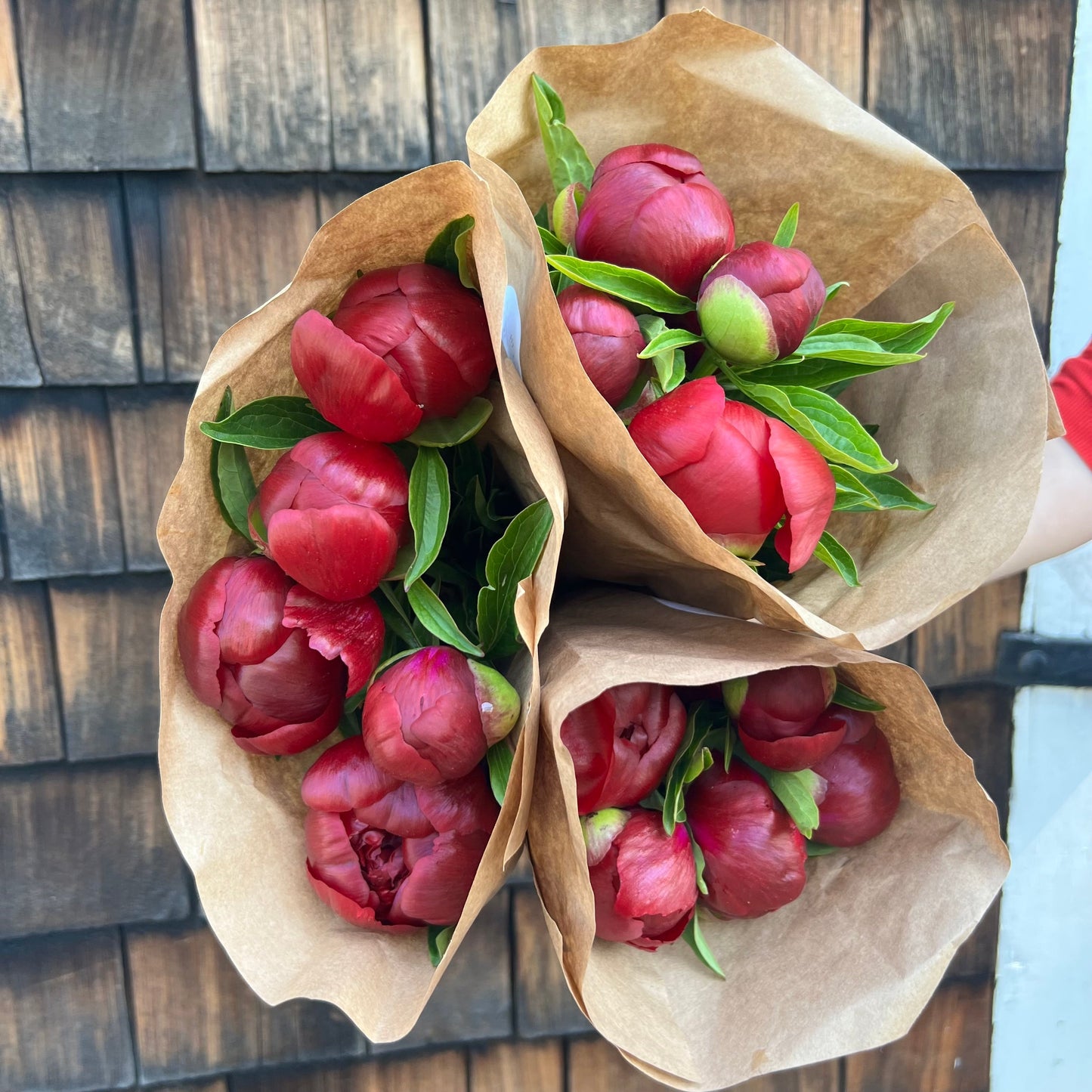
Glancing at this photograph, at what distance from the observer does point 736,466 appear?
1.10 feet

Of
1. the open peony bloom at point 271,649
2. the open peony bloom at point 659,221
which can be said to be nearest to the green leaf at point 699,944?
the open peony bloom at point 271,649

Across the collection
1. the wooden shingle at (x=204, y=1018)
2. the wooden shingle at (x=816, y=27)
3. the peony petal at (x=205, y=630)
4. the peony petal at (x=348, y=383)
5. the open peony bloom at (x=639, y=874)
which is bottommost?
the wooden shingle at (x=204, y=1018)

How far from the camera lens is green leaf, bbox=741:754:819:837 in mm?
403

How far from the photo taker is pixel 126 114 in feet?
1.97

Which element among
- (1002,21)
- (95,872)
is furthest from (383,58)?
(95,872)

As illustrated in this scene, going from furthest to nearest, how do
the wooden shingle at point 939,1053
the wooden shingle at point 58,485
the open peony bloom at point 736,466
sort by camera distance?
the wooden shingle at point 939,1053 → the wooden shingle at point 58,485 → the open peony bloom at point 736,466

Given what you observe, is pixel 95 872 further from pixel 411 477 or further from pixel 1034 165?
pixel 1034 165

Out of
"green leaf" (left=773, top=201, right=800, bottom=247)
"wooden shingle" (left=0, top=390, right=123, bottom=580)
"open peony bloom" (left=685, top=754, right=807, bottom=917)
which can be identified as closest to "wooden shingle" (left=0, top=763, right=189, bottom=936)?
"wooden shingle" (left=0, top=390, right=123, bottom=580)

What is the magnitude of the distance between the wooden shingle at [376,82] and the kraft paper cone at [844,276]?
24 centimetres

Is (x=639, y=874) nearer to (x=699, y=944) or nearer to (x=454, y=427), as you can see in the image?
(x=699, y=944)

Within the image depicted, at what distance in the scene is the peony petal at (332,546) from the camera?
34cm

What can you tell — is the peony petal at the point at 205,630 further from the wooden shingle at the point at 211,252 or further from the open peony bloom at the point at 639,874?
the wooden shingle at the point at 211,252

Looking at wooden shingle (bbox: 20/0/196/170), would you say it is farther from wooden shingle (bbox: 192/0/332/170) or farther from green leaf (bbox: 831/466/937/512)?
green leaf (bbox: 831/466/937/512)

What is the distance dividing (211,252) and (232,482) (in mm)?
330
